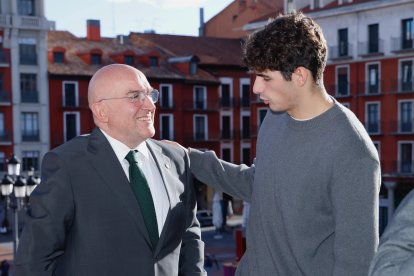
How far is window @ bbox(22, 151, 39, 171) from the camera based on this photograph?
111 ft

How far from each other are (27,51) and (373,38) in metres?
16.7

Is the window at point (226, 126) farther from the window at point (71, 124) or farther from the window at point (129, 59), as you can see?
the window at point (71, 124)

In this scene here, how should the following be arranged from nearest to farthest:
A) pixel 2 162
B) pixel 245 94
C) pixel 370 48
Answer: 1. pixel 370 48
2. pixel 2 162
3. pixel 245 94

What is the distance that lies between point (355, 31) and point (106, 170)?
30.1 meters

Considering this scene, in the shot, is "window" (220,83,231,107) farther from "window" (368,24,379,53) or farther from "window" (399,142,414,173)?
"window" (399,142,414,173)

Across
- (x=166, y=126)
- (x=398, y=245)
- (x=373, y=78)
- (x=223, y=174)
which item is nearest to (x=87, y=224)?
(x=223, y=174)

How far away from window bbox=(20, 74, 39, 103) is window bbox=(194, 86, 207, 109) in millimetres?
9219

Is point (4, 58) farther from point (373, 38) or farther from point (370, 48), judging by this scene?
point (373, 38)

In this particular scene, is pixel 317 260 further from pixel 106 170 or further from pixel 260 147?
pixel 106 170

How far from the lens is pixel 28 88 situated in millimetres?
34062

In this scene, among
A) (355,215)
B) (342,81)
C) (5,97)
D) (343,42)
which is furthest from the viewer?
(5,97)

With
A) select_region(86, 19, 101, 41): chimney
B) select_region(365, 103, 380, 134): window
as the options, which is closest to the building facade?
select_region(86, 19, 101, 41): chimney

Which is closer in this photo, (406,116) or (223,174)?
(223,174)

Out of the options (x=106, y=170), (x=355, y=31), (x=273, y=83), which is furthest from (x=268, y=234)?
(x=355, y=31)
